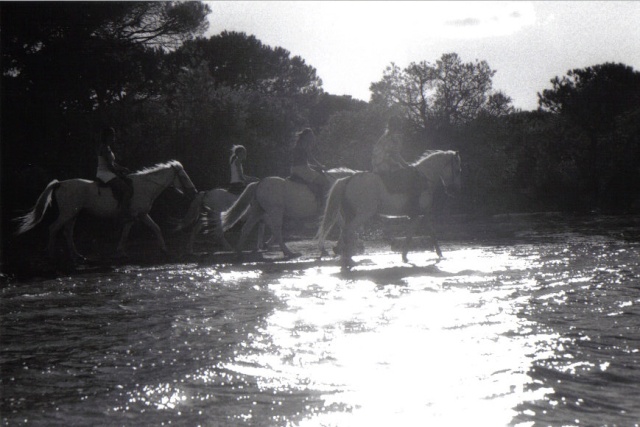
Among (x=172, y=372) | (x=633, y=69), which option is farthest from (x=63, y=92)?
(x=633, y=69)

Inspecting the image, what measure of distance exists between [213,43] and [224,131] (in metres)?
27.9

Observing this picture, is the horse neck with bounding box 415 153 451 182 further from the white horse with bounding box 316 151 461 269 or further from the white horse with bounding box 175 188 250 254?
the white horse with bounding box 175 188 250 254

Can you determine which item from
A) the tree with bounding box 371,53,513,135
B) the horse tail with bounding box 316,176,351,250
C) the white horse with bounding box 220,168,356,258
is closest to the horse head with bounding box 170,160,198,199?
the white horse with bounding box 220,168,356,258

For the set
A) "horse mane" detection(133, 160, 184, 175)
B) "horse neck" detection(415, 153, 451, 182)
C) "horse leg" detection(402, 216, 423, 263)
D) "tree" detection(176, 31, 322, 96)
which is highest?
"tree" detection(176, 31, 322, 96)

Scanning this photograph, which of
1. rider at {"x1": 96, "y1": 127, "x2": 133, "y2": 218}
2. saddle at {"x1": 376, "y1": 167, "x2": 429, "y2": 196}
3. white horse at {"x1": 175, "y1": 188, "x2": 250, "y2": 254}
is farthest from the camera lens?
white horse at {"x1": 175, "y1": 188, "x2": 250, "y2": 254}

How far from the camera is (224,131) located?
1545 inches

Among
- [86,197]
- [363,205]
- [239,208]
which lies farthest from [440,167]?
[86,197]

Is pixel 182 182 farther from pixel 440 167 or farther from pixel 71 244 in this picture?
pixel 440 167

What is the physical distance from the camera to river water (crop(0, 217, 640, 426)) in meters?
5.45

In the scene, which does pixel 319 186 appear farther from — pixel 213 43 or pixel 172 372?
pixel 213 43

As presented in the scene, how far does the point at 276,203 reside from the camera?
58.4 ft

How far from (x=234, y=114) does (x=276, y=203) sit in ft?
73.9

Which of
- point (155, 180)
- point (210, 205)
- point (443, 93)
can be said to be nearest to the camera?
point (155, 180)

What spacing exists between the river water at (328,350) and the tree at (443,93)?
4281 centimetres
